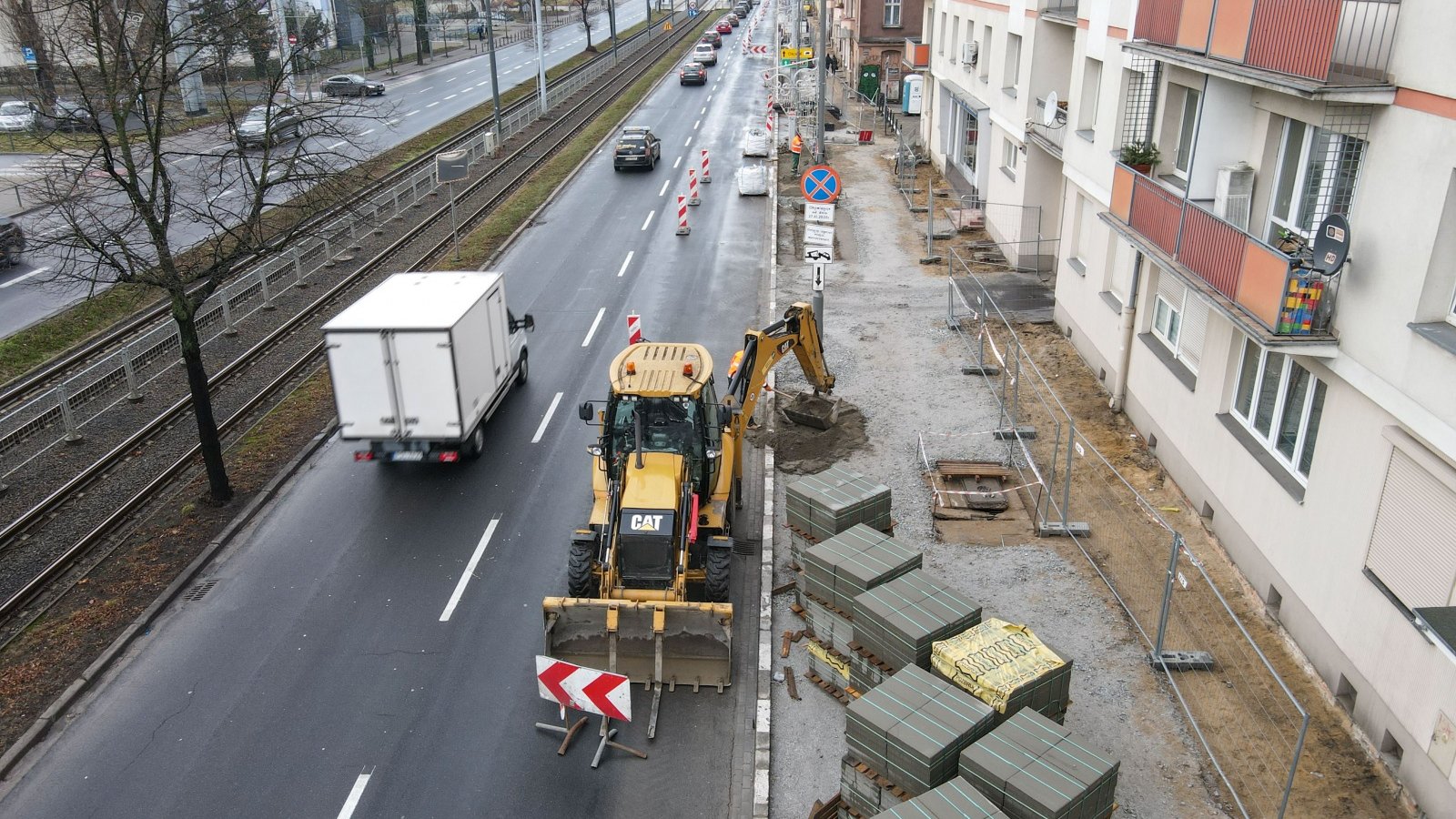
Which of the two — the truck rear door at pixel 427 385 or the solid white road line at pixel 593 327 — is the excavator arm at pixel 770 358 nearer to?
the truck rear door at pixel 427 385

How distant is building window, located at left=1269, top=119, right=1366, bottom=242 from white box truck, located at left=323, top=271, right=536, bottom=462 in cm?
1202

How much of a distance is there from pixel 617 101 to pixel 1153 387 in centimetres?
4625

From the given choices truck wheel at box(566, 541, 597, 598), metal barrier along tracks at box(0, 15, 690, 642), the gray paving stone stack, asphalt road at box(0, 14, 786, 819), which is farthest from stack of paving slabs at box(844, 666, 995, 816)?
metal barrier along tracks at box(0, 15, 690, 642)

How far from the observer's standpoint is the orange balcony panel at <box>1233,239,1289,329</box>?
36.4 ft

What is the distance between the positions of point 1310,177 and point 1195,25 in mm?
2941

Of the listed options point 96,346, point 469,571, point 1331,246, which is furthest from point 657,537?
point 96,346

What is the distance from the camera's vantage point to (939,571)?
13641mm

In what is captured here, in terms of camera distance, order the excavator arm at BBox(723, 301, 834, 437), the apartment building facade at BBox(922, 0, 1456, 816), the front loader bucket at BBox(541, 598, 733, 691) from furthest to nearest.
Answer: the excavator arm at BBox(723, 301, 834, 437)
the front loader bucket at BBox(541, 598, 733, 691)
the apartment building facade at BBox(922, 0, 1456, 816)

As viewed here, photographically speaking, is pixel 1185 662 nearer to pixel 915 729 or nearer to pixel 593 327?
pixel 915 729

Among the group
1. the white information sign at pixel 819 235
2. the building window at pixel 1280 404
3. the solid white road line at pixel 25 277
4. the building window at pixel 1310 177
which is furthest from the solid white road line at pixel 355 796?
the solid white road line at pixel 25 277

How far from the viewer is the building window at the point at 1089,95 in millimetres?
20391

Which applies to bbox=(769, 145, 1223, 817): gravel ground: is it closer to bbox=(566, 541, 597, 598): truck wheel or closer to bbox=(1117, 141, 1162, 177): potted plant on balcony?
bbox=(566, 541, 597, 598): truck wheel

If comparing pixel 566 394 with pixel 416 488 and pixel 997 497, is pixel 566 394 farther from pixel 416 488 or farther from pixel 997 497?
pixel 997 497

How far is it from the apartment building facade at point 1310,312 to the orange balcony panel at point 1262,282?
0.03 m
